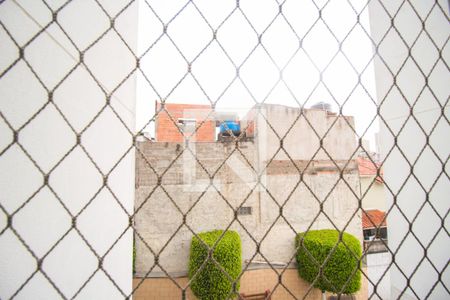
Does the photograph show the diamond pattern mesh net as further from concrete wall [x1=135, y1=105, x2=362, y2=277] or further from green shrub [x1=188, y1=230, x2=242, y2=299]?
concrete wall [x1=135, y1=105, x2=362, y2=277]

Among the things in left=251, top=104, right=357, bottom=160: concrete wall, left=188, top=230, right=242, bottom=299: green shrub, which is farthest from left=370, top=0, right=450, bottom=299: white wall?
left=251, top=104, right=357, bottom=160: concrete wall

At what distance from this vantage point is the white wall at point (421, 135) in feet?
2.23

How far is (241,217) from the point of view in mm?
6141

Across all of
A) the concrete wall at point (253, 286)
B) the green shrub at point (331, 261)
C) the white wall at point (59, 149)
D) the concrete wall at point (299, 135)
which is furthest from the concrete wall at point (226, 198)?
the white wall at point (59, 149)

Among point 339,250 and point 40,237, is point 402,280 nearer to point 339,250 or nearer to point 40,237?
point 40,237

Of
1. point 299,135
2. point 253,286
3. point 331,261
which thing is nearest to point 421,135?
point 331,261

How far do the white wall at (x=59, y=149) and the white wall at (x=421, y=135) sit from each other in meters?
0.78

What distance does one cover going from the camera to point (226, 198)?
6305mm

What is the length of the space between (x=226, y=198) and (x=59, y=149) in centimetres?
597

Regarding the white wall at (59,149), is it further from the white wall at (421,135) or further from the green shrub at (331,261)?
the green shrub at (331,261)

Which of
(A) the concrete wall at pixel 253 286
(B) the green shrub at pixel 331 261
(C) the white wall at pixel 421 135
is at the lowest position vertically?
(A) the concrete wall at pixel 253 286

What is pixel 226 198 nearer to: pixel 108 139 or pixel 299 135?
pixel 299 135

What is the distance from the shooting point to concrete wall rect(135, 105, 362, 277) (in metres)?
5.69

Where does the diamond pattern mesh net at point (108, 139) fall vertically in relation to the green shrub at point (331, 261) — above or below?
above
